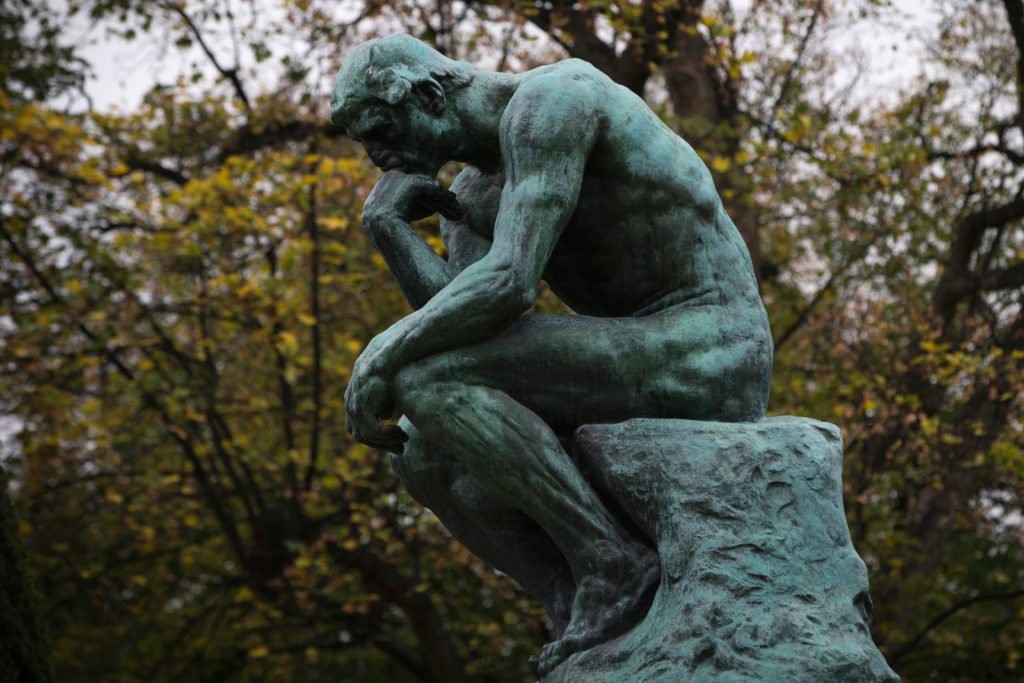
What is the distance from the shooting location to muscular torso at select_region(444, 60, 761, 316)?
4027mm

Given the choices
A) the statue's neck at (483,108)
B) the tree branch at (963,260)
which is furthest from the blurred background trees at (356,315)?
the statue's neck at (483,108)

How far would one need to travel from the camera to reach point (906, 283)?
40.0 ft

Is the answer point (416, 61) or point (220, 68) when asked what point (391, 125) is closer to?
point (416, 61)

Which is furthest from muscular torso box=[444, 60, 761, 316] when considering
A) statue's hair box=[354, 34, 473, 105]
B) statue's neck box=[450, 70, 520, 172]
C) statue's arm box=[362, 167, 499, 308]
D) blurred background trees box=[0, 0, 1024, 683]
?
blurred background trees box=[0, 0, 1024, 683]

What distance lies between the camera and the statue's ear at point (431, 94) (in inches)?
159

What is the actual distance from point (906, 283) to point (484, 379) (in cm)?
906

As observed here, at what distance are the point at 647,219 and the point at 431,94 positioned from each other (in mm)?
698

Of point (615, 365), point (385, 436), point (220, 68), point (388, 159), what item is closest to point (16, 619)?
point (385, 436)

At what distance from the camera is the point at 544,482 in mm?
3732

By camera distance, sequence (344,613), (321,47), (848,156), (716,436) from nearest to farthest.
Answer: (716,436)
(848,156)
(321,47)
(344,613)

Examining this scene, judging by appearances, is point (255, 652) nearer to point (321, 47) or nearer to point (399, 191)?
point (321, 47)

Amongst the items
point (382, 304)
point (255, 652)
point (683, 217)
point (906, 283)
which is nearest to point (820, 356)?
point (906, 283)

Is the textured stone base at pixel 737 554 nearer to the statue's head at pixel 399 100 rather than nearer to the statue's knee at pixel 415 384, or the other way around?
the statue's knee at pixel 415 384

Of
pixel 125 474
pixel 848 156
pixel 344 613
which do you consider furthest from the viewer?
pixel 344 613
